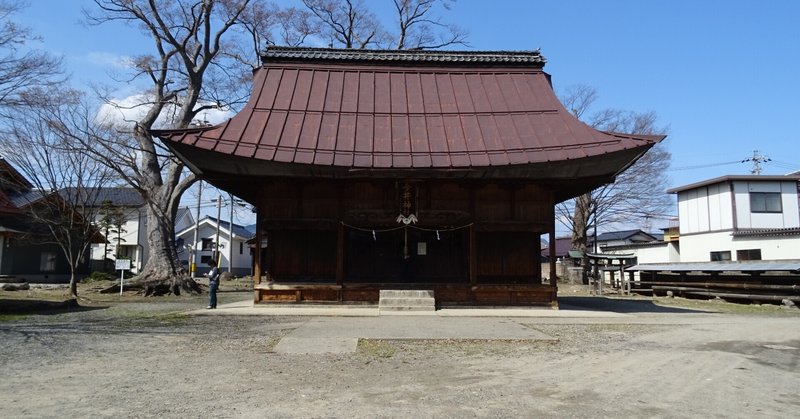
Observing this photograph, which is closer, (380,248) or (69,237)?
(380,248)

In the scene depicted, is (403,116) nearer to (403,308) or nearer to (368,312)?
(403,308)

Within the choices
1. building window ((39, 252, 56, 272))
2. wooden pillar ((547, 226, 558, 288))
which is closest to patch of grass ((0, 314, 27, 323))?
wooden pillar ((547, 226, 558, 288))

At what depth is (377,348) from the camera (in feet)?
27.9

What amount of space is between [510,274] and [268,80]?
946 cm

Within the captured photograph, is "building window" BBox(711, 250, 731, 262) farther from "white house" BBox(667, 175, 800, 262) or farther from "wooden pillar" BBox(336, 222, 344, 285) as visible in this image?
"wooden pillar" BBox(336, 222, 344, 285)

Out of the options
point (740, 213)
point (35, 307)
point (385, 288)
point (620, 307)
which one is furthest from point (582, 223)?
point (35, 307)

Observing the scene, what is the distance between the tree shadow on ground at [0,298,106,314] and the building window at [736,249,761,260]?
30315 millimetres

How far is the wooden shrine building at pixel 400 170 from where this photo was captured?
13.6 meters

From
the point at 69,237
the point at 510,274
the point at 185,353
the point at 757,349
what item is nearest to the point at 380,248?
the point at 510,274

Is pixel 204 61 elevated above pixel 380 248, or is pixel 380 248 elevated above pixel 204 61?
pixel 204 61

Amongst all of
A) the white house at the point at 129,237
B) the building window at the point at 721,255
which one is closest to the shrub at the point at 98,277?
the white house at the point at 129,237

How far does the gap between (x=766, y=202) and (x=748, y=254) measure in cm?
409

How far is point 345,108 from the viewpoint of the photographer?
15.7 m

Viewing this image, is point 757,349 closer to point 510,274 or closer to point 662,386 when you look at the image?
point 662,386
